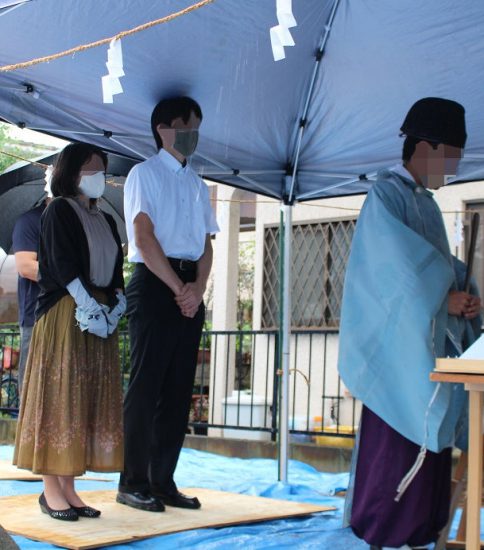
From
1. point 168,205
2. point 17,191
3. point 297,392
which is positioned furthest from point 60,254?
point 297,392

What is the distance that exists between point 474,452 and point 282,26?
147 cm

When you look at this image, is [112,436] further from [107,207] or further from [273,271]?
[273,271]

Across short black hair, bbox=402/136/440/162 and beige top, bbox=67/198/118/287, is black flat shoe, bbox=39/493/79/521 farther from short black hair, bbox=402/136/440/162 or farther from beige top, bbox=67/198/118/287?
short black hair, bbox=402/136/440/162

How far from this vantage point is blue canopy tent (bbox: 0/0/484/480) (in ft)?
13.4

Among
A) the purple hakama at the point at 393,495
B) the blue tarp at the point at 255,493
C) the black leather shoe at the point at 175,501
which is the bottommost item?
the blue tarp at the point at 255,493

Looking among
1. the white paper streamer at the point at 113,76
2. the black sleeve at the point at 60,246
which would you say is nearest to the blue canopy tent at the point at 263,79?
the white paper streamer at the point at 113,76

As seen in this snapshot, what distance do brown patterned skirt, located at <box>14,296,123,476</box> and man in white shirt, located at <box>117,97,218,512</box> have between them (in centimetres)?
20

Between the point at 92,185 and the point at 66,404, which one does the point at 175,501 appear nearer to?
the point at 66,404

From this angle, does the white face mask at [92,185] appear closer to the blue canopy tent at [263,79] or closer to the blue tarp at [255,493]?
the blue canopy tent at [263,79]

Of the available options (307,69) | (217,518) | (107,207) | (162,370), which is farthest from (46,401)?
(107,207)

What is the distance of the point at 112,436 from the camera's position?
12.3 feet

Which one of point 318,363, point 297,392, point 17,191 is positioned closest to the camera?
point 17,191

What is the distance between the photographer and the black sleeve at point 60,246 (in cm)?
360

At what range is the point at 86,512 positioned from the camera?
12.1 ft
